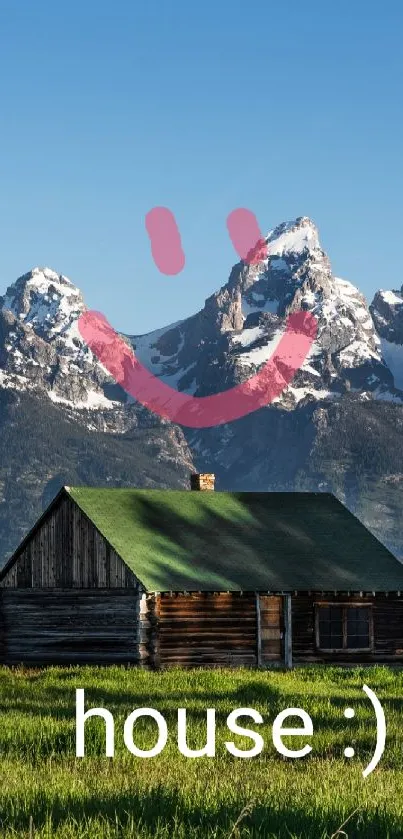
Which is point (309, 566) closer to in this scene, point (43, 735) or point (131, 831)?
point (43, 735)

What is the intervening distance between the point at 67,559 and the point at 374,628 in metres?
9.73

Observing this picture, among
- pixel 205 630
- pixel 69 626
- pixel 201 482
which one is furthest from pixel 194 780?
pixel 201 482

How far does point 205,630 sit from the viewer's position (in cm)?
4566

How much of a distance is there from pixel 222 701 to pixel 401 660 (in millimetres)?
23828

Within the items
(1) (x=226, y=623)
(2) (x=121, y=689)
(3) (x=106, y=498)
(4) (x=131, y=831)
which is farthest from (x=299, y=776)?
(3) (x=106, y=498)

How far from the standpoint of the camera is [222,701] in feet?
81.6

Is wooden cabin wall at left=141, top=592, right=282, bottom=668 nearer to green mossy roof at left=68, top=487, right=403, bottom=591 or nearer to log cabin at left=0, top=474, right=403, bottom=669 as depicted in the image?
log cabin at left=0, top=474, right=403, bottom=669

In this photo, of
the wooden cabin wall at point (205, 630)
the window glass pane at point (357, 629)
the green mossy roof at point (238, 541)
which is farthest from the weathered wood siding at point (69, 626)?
the window glass pane at point (357, 629)

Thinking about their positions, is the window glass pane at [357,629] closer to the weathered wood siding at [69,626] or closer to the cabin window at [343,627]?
the cabin window at [343,627]

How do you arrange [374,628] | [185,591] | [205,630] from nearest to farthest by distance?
1. [185,591]
2. [205,630]
3. [374,628]

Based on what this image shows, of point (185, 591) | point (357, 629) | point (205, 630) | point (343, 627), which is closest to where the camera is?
point (185, 591)

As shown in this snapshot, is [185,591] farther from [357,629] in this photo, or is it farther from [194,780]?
[194,780]

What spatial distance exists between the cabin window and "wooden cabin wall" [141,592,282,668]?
4.88ft

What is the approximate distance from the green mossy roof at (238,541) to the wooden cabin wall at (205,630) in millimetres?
667
